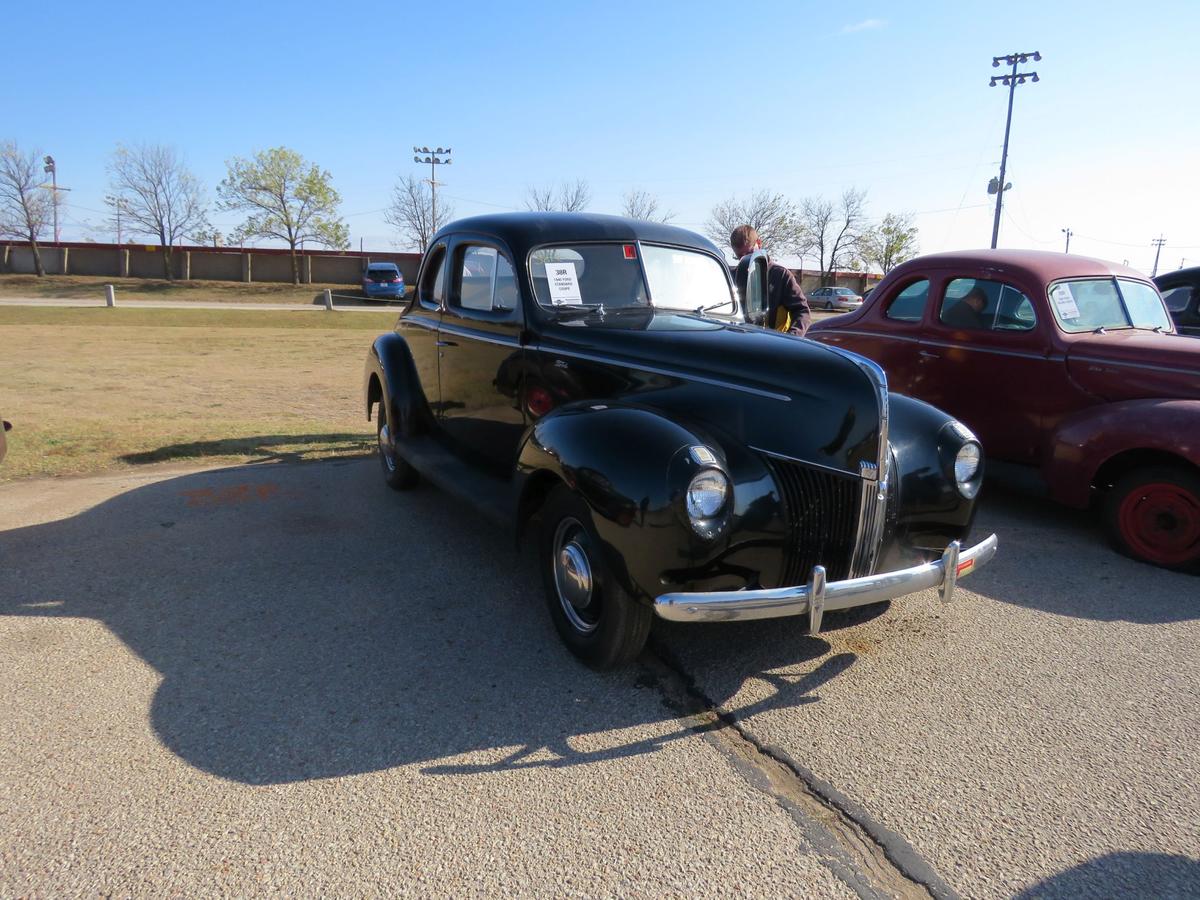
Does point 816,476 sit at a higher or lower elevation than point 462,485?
higher

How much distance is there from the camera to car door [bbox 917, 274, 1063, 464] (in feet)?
18.3

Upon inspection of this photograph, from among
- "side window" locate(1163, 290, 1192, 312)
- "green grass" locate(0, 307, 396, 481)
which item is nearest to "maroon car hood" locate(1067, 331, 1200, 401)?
"side window" locate(1163, 290, 1192, 312)

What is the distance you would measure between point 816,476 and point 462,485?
210cm

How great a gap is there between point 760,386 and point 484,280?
217cm

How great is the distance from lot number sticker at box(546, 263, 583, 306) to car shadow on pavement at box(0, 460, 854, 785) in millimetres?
1511

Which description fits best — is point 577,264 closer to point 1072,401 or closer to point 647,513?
point 647,513

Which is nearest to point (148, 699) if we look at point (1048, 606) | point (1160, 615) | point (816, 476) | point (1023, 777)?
point (816, 476)

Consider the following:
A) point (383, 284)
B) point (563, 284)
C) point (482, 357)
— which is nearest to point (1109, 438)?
point (563, 284)

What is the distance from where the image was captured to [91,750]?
2.73 m

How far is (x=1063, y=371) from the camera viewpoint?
17.9 ft

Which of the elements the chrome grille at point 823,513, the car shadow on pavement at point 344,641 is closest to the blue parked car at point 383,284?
the car shadow on pavement at point 344,641

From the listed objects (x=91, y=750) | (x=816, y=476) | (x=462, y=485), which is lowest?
(x=91, y=750)

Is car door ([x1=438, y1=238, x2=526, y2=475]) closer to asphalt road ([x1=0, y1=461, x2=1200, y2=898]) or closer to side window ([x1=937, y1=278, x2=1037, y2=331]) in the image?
asphalt road ([x1=0, y1=461, x2=1200, y2=898])

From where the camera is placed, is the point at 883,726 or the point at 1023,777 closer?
the point at 1023,777
